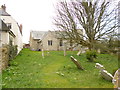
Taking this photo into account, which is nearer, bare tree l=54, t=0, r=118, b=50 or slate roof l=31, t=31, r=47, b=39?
bare tree l=54, t=0, r=118, b=50

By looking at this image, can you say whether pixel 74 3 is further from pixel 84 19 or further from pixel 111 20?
pixel 111 20

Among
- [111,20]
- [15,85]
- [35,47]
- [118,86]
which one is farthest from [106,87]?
[35,47]

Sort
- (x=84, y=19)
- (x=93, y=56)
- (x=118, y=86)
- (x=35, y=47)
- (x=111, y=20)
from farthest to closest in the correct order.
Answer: (x=35, y=47), (x=84, y=19), (x=111, y=20), (x=93, y=56), (x=118, y=86)

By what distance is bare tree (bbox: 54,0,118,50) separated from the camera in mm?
16406

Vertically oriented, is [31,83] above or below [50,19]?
below

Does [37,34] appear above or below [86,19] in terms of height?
below

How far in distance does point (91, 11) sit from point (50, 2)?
565 cm

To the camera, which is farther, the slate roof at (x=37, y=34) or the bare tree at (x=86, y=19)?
the slate roof at (x=37, y=34)

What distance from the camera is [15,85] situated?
5902 millimetres

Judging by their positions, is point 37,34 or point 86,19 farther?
point 37,34

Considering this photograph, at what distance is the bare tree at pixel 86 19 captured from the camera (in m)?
16.4

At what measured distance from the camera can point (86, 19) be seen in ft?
56.3

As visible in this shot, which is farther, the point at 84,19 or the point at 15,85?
the point at 84,19

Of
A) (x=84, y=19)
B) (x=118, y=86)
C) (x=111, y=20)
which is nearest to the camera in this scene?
(x=118, y=86)
